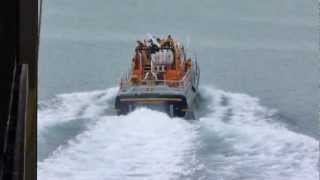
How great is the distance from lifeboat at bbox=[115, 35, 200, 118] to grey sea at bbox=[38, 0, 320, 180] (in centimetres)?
4

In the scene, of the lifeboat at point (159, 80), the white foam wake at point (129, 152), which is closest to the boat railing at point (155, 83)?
the lifeboat at point (159, 80)

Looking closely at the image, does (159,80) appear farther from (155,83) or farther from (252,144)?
(252,144)

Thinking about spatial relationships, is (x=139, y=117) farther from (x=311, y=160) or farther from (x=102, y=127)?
(x=311, y=160)

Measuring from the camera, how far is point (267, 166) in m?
2.70

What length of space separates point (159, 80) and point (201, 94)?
0.21 meters

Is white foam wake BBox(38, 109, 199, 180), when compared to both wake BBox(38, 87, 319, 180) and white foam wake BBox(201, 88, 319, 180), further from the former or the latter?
white foam wake BBox(201, 88, 319, 180)

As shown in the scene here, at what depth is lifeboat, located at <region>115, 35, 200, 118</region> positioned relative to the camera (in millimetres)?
2723

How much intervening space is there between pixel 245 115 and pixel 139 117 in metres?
0.46

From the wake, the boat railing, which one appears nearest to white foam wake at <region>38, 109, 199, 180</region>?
the wake

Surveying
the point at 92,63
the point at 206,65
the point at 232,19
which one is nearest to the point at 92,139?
the point at 92,63

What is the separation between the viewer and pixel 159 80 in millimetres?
2762

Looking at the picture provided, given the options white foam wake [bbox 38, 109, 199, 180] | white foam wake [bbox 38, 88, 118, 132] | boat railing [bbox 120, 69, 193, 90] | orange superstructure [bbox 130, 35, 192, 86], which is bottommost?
white foam wake [bbox 38, 109, 199, 180]

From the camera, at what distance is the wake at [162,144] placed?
263 centimetres

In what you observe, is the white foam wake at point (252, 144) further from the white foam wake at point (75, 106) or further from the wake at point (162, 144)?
the white foam wake at point (75, 106)
